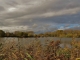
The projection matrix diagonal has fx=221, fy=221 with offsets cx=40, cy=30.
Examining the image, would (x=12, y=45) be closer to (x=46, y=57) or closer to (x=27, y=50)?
(x=27, y=50)

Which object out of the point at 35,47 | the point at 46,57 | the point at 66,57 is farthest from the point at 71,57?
the point at 35,47

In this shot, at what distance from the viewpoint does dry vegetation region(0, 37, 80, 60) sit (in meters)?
6.30

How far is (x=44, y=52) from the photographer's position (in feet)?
22.1

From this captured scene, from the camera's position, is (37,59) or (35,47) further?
(35,47)

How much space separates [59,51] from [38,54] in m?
0.85

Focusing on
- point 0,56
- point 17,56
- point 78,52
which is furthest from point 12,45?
point 78,52

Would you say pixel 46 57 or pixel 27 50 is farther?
pixel 27 50

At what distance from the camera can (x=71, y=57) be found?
6289 millimetres

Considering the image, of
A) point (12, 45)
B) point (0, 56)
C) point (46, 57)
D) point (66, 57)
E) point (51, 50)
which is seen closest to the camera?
point (46, 57)

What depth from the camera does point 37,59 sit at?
20.0 ft

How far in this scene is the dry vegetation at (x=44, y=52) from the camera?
630 centimetres

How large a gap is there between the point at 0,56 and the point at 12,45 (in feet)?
2.49

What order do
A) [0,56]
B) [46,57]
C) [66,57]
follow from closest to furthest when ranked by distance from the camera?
[46,57], [66,57], [0,56]

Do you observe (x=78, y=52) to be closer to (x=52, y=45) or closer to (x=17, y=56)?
(x=52, y=45)
